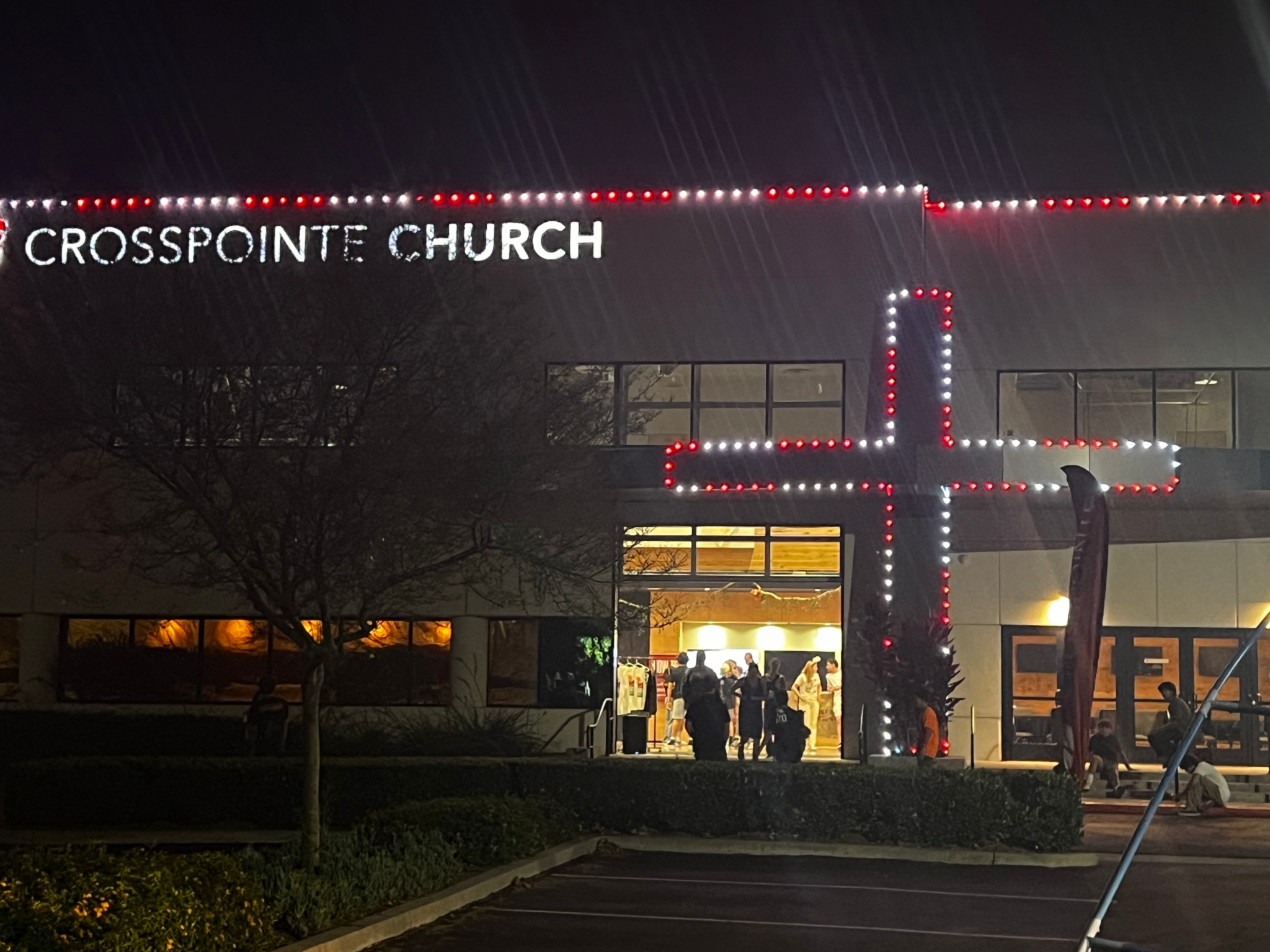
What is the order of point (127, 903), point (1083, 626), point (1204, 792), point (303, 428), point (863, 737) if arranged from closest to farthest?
point (127, 903) < point (303, 428) < point (1083, 626) < point (1204, 792) < point (863, 737)

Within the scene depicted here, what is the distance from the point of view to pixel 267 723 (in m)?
23.0

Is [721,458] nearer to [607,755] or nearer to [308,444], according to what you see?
[607,755]

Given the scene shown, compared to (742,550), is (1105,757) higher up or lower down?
lower down

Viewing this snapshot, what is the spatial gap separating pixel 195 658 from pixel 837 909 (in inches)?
718

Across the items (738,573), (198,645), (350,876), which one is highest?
(738,573)

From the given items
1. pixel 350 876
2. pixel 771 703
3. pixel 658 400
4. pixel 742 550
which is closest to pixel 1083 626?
pixel 771 703

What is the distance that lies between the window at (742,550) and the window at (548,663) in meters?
1.59

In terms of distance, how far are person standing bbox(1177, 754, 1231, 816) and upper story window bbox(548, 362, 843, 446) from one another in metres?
8.91

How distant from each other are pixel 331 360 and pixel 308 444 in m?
0.85

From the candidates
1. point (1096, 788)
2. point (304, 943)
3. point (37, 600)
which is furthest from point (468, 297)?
point (37, 600)

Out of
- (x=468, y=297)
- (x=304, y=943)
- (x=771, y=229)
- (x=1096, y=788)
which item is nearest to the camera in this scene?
(x=304, y=943)

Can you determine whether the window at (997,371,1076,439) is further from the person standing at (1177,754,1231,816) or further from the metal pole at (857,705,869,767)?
the person standing at (1177,754,1231,816)

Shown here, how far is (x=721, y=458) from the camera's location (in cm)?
2502

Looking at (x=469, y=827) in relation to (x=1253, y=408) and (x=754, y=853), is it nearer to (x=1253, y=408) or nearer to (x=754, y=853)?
(x=754, y=853)
